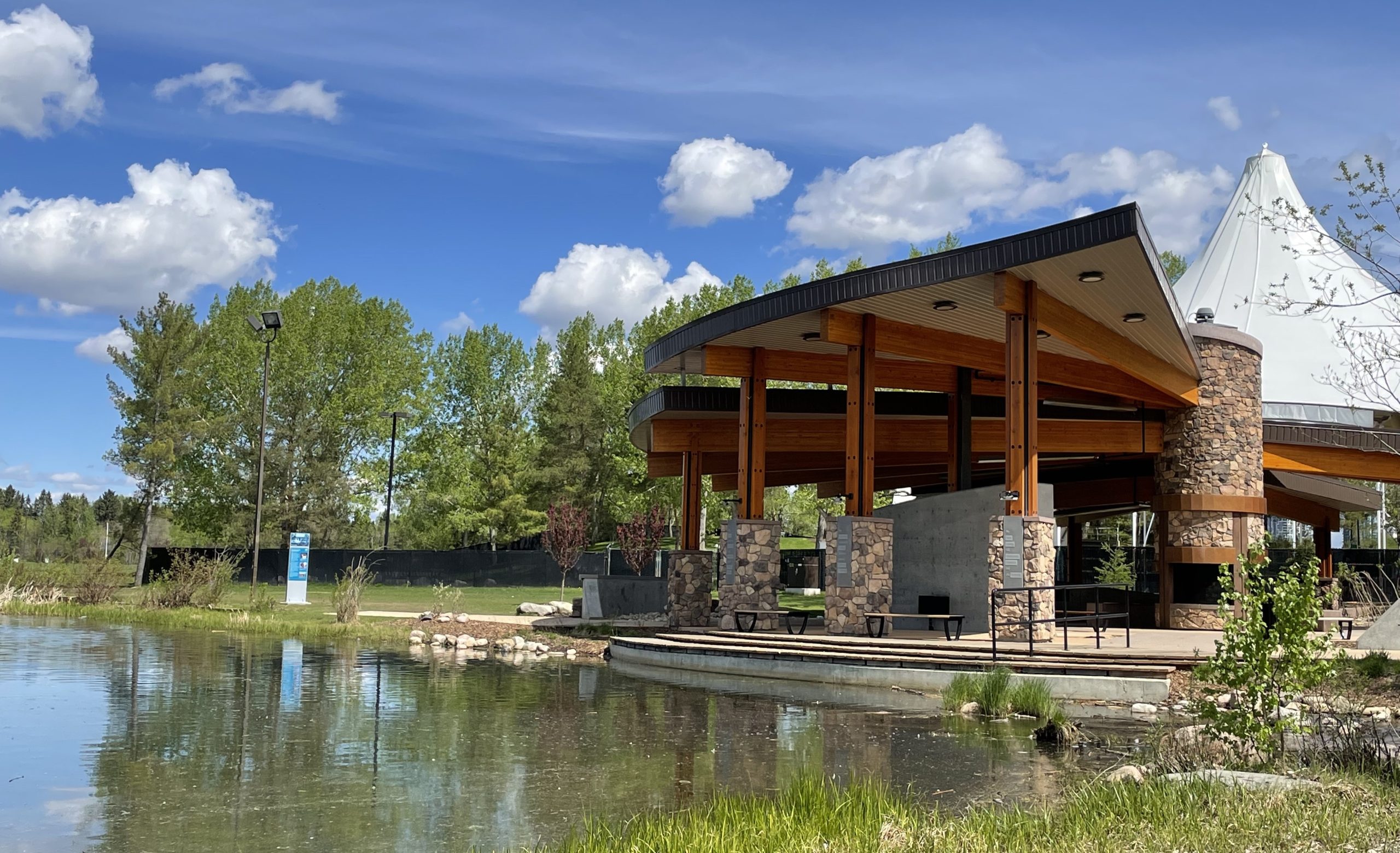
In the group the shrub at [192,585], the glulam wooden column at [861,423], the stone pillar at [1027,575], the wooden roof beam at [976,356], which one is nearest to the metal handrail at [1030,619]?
the stone pillar at [1027,575]

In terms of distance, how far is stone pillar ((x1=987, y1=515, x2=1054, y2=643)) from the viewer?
15.5 meters

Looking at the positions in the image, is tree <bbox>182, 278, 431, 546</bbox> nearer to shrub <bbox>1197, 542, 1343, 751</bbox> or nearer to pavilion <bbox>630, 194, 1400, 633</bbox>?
pavilion <bbox>630, 194, 1400, 633</bbox>

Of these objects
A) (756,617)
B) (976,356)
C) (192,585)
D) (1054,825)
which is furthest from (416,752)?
(192,585)

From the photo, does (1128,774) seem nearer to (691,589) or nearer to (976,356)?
(976,356)

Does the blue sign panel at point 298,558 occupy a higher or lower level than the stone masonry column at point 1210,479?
lower

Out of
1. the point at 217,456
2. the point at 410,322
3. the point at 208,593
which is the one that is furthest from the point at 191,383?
the point at 208,593

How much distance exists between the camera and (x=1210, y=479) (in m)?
21.2

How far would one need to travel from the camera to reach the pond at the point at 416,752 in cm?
709

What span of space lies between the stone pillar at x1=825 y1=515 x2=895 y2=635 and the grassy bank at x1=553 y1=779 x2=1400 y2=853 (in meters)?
10.3

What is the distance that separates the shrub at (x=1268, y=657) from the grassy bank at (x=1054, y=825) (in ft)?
2.75

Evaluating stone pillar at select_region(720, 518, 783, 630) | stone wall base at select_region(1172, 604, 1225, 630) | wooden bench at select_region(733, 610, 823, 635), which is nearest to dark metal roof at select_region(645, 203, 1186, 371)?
stone pillar at select_region(720, 518, 783, 630)

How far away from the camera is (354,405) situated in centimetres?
4738

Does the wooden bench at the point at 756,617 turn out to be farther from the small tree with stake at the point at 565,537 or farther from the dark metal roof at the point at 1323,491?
the dark metal roof at the point at 1323,491

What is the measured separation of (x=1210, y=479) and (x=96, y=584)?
25.2m
